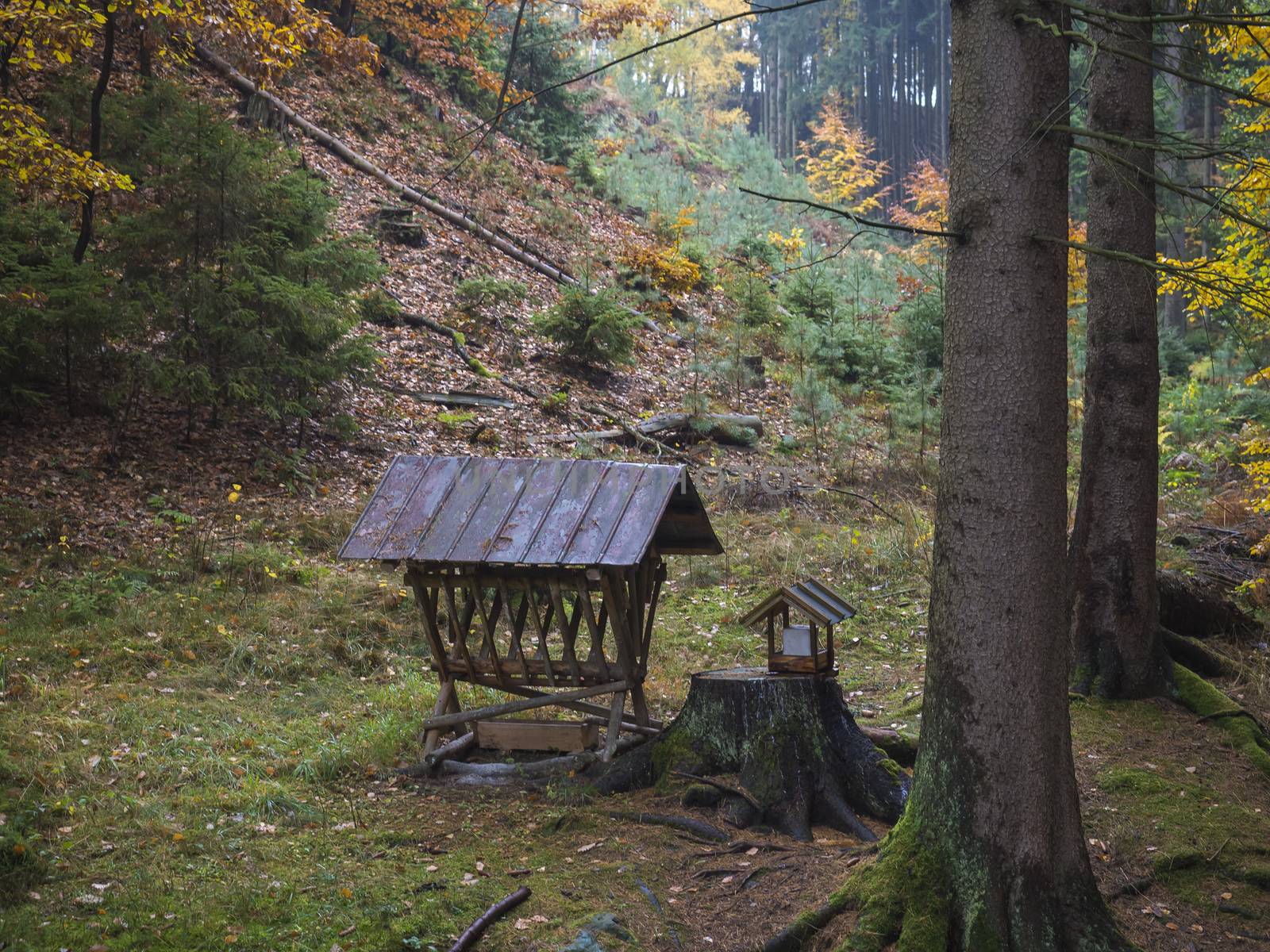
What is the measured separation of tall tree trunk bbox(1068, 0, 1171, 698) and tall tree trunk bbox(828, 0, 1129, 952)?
3538 mm

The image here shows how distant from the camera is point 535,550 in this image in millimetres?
6141

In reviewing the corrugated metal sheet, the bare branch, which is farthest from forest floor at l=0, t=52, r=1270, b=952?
the bare branch

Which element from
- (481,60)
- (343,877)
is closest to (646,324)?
(481,60)

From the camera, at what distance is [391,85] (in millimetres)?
Result: 23812

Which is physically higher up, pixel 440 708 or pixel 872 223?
pixel 872 223

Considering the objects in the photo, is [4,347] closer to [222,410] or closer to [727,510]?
[222,410]

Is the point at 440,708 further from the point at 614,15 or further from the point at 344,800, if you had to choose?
the point at 614,15

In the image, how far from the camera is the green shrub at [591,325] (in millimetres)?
17000

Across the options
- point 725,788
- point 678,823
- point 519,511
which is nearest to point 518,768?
point 678,823

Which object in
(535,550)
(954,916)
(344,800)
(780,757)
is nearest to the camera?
(954,916)

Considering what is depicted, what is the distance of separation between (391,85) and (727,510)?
1592cm

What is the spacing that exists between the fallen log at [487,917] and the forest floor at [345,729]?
0.06 metres

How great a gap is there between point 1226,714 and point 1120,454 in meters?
2.08

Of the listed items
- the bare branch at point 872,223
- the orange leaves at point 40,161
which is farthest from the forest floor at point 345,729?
the bare branch at point 872,223
